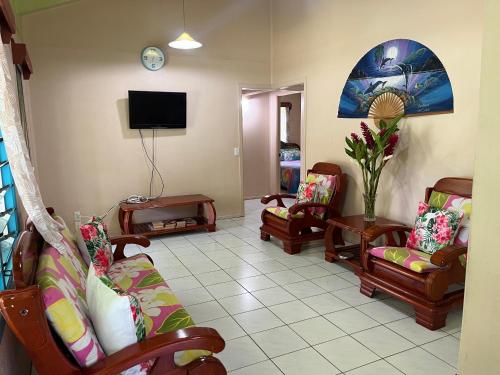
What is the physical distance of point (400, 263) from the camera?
2.87 metres

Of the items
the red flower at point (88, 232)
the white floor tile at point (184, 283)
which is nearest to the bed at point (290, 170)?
the white floor tile at point (184, 283)

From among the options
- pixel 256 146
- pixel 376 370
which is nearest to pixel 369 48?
pixel 376 370

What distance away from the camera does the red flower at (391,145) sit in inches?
140

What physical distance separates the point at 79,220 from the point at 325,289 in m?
3.37

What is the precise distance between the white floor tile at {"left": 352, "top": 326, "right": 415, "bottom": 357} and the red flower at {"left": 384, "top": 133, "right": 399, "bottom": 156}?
165cm

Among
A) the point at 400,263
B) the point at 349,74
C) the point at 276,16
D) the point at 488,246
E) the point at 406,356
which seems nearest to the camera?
the point at 488,246

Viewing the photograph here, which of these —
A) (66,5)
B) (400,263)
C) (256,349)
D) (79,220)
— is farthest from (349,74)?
(79,220)

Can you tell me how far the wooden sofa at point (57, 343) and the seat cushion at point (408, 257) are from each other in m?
1.75

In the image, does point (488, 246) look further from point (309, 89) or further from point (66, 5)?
point (66, 5)

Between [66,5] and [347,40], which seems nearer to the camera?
[347,40]

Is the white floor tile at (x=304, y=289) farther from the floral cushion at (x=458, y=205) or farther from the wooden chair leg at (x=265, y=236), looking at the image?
the wooden chair leg at (x=265, y=236)

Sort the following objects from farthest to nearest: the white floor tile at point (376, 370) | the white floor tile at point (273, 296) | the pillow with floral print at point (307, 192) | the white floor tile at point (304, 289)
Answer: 1. the pillow with floral print at point (307, 192)
2. the white floor tile at point (304, 289)
3. the white floor tile at point (273, 296)
4. the white floor tile at point (376, 370)

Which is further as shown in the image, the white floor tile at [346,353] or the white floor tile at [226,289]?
the white floor tile at [226,289]

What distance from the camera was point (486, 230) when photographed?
1.63m
